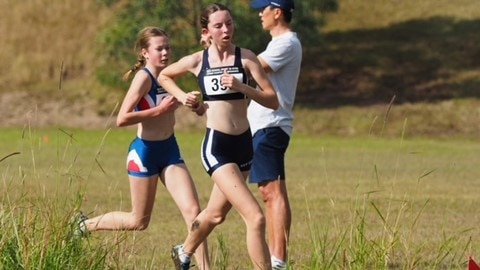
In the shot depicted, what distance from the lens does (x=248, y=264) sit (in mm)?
10984

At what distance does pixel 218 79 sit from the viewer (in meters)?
9.12

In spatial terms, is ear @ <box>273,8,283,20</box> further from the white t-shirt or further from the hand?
the hand

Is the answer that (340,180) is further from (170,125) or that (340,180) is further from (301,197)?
(170,125)

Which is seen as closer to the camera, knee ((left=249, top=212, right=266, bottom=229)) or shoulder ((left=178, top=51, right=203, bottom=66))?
knee ((left=249, top=212, right=266, bottom=229))

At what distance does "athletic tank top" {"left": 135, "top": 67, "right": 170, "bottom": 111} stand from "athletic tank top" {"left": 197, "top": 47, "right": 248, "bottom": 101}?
0.89 m

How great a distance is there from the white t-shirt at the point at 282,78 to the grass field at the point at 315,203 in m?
0.65

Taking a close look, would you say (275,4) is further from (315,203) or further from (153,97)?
(315,203)

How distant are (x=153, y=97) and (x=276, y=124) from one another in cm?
104

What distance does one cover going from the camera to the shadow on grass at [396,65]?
137ft

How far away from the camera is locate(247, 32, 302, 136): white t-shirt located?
10281 millimetres

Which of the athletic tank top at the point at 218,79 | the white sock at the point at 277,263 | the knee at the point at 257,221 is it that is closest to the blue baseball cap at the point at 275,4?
the athletic tank top at the point at 218,79

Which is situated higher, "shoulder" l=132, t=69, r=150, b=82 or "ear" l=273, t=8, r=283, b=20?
"ear" l=273, t=8, r=283, b=20

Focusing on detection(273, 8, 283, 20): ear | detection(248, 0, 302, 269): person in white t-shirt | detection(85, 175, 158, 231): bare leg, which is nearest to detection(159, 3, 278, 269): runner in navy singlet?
detection(85, 175, 158, 231): bare leg

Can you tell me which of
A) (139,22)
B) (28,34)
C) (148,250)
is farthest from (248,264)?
(28,34)
